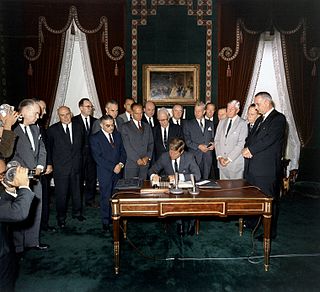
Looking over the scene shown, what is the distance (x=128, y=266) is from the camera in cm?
386

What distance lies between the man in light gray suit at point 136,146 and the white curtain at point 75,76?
2.69 meters

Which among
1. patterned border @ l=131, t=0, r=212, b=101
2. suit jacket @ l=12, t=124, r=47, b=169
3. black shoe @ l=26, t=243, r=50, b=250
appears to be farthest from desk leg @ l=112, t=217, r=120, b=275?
patterned border @ l=131, t=0, r=212, b=101

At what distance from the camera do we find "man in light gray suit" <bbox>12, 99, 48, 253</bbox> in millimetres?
4098

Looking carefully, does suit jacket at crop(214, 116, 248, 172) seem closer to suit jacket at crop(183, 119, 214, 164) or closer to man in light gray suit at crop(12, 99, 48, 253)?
suit jacket at crop(183, 119, 214, 164)

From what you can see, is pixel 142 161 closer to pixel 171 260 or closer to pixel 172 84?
pixel 171 260

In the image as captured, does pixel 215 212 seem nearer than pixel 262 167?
Yes

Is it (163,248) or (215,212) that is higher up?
(215,212)

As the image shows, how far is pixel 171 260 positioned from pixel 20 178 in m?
2.38

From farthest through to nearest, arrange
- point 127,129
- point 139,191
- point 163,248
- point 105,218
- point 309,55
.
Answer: point 309,55, point 127,129, point 105,218, point 163,248, point 139,191

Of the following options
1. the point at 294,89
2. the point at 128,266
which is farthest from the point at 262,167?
the point at 294,89

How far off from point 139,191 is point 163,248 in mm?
1067

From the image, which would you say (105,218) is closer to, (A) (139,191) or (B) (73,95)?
(A) (139,191)

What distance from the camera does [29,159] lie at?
13.8 ft

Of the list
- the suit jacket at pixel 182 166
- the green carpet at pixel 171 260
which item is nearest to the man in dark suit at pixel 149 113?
the suit jacket at pixel 182 166
